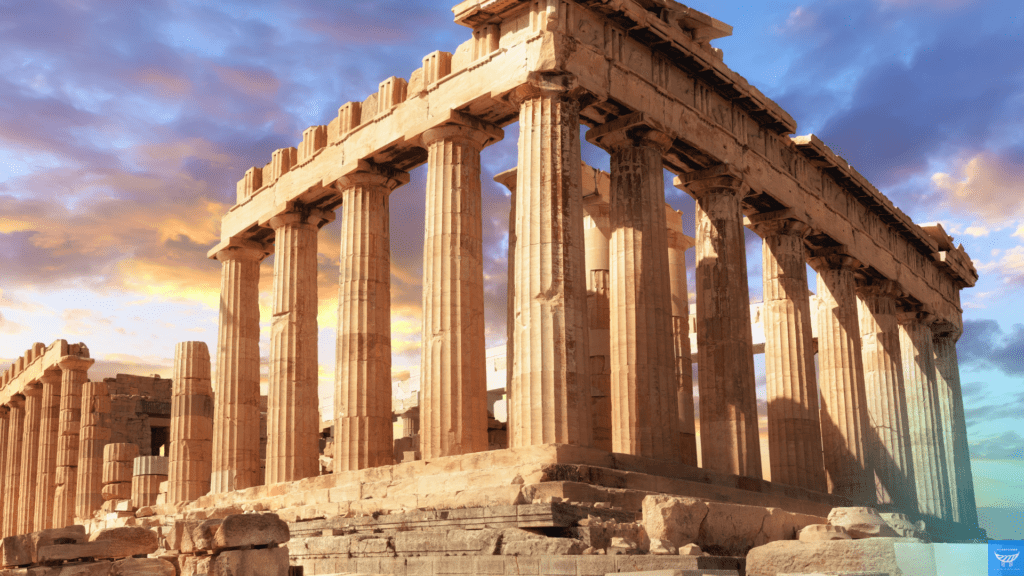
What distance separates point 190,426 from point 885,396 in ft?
78.9

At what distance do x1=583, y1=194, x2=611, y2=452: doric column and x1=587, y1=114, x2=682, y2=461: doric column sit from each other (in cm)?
259

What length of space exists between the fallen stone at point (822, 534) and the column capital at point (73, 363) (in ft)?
129

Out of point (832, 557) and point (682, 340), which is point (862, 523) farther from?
point (682, 340)

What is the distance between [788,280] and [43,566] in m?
22.3

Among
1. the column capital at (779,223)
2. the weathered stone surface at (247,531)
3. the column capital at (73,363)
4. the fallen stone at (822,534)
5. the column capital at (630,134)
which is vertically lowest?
the fallen stone at (822,534)

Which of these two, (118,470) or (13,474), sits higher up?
(13,474)

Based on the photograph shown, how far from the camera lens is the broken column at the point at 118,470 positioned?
41188mm

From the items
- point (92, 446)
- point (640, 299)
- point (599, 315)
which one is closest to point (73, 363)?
point (92, 446)

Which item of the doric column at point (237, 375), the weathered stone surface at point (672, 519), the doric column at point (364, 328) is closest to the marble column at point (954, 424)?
the doric column at point (364, 328)

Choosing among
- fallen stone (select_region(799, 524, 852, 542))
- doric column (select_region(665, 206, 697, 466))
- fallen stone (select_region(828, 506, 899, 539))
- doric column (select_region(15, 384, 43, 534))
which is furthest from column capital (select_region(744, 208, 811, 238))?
doric column (select_region(15, 384, 43, 534))

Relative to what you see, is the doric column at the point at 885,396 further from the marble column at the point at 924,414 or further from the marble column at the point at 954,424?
the marble column at the point at 954,424

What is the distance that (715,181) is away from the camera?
28.9 metres

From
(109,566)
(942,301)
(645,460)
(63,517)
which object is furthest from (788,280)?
(63,517)

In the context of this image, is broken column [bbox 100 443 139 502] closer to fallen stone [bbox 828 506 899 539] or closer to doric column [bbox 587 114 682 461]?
doric column [bbox 587 114 682 461]
